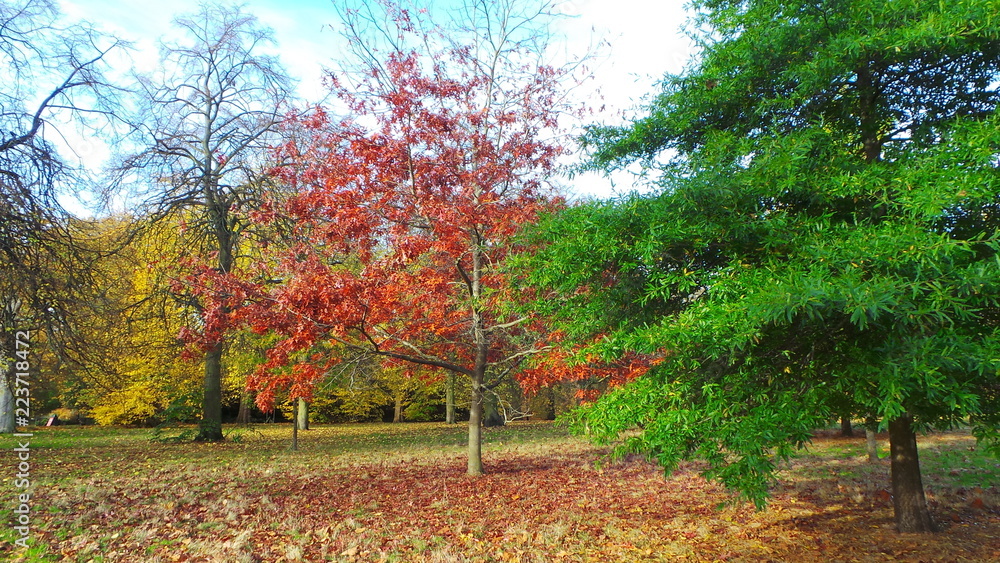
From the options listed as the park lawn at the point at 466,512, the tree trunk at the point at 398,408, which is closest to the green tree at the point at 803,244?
the park lawn at the point at 466,512

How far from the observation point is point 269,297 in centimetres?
807

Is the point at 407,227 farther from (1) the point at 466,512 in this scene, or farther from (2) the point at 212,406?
(2) the point at 212,406

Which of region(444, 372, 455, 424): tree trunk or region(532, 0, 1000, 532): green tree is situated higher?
region(532, 0, 1000, 532): green tree

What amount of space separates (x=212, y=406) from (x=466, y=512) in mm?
11101

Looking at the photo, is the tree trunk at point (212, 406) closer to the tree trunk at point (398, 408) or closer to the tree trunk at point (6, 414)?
the tree trunk at point (6, 414)

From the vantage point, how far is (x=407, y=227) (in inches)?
356

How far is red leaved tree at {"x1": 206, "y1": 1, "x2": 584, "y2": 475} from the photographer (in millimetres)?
8039

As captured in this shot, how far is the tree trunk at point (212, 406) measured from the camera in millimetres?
15219

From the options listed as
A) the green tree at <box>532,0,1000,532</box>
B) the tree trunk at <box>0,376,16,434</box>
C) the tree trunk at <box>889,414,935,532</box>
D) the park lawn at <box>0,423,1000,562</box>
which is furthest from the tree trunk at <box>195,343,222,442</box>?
the tree trunk at <box>889,414,935,532</box>

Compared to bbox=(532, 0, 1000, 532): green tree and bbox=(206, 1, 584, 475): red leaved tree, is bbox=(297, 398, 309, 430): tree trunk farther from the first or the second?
bbox=(532, 0, 1000, 532): green tree

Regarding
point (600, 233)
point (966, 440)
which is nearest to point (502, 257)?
point (600, 233)

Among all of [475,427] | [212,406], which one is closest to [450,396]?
[212,406]

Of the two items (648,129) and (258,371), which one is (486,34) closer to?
(648,129)

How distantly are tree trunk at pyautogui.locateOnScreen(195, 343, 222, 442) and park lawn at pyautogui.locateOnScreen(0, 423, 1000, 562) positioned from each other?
3.00 m
